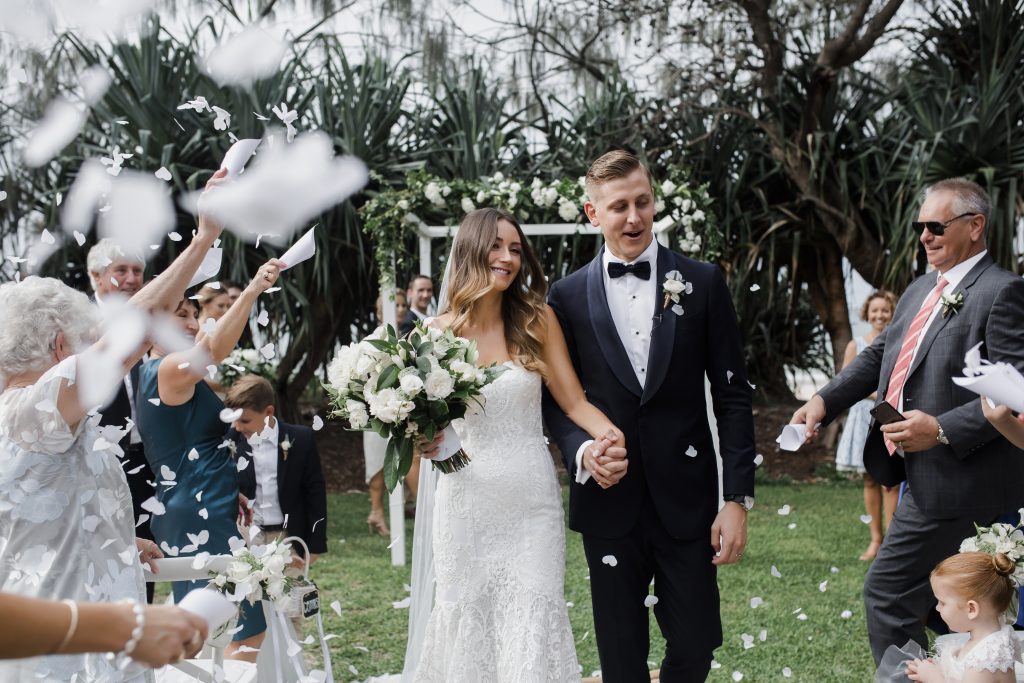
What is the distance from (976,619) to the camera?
2.89 m

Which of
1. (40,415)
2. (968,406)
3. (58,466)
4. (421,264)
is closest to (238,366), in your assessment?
(421,264)

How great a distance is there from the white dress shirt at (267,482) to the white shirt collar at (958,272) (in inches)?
111

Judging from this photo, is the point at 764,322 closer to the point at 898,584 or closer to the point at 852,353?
the point at 852,353

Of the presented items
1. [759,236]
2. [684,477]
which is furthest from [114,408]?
[759,236]

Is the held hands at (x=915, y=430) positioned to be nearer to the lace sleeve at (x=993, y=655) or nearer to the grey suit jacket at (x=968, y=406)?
the grey suit jacket at (x=968, y=406)

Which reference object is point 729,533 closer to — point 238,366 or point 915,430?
point 915,430

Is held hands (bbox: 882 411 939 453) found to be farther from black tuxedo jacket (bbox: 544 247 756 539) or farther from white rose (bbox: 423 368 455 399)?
white rose (bbox: 423 368 455 399)

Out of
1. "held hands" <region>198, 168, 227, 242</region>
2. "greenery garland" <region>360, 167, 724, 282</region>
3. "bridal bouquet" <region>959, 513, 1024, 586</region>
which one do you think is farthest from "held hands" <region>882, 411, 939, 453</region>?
"greenery garland" <region>360, 167, 724, 282</region>

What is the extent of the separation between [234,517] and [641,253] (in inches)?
75.6

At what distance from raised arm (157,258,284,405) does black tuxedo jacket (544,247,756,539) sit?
3.40 feet

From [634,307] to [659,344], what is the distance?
17cm

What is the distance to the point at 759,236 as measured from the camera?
1041 centimetres

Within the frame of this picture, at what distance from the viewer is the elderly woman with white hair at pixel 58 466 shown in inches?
98.3

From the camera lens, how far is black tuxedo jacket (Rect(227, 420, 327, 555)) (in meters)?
4.53
